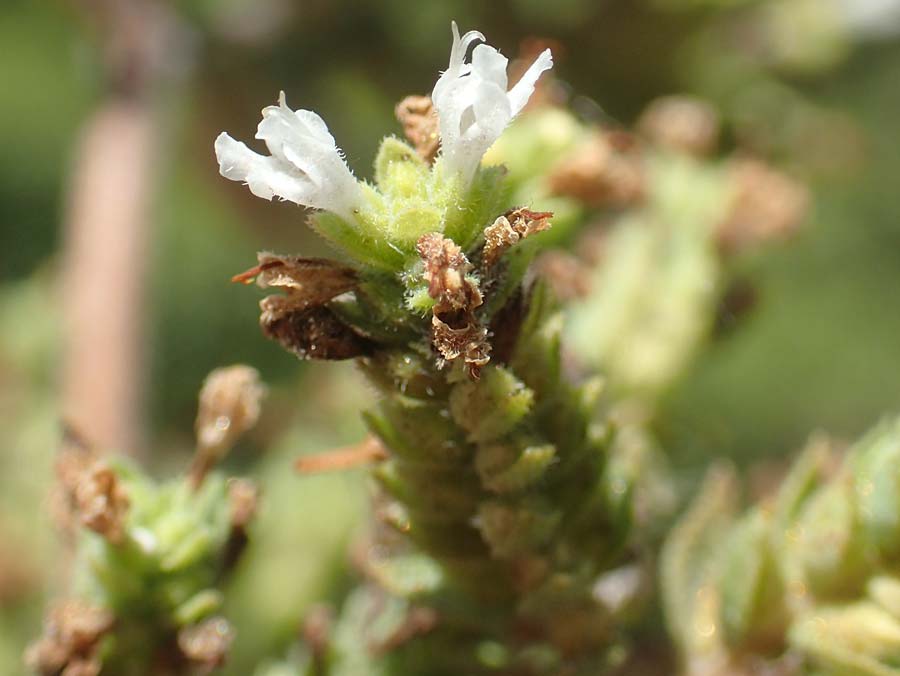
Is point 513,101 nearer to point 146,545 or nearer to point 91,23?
point 146,545

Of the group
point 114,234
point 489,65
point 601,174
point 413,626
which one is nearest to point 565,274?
point 601,174

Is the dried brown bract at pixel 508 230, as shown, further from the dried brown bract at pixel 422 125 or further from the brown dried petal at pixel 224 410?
the brown dried petal at pixel 224 410

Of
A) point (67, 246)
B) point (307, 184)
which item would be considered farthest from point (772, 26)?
point (307, 184)

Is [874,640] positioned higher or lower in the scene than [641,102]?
lower

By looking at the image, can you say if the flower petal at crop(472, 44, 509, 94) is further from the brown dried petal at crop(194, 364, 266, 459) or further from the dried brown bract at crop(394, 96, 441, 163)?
the brown dried petal at crop(194, 364, 266, 459)

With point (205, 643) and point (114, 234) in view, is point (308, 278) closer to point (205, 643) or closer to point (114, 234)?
point (205, 643)
